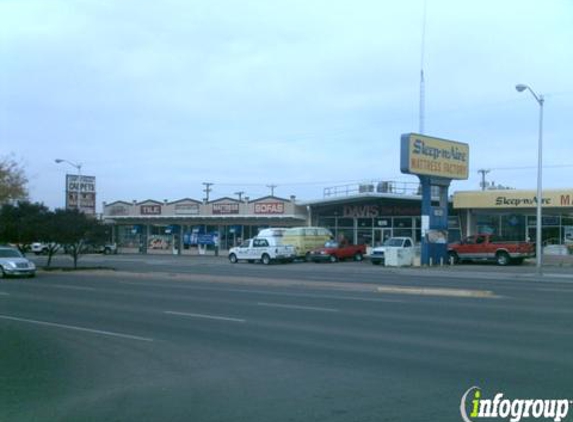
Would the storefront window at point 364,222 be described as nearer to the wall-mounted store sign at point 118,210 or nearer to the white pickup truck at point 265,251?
the white pickup truck at point 265,251

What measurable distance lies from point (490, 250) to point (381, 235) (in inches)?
599

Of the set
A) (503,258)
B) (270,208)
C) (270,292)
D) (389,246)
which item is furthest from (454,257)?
(270,292)

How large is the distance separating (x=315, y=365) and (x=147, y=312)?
779cm

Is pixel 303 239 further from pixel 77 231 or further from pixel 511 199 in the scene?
pixel 77 231

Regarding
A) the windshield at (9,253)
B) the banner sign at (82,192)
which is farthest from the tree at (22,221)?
the banner sign at (82,192)

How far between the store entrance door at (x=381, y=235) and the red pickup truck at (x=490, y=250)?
11787mm

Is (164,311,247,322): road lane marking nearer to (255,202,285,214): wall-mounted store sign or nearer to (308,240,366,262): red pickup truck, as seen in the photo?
(308,240,366,262): red pickup truck

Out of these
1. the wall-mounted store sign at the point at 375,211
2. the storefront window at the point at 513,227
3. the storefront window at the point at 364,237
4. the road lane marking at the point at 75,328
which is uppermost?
the wall-mounted store sign at the point at 375,211

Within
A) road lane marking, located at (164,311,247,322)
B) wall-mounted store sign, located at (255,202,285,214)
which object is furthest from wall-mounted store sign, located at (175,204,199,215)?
road lane marking, located at (164,311,247,322)

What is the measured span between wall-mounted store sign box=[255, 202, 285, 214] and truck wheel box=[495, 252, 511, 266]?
75.8 feet

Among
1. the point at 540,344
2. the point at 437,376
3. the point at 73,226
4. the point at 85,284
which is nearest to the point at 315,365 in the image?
the point at 437,376

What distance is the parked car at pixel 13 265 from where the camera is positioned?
31062mm

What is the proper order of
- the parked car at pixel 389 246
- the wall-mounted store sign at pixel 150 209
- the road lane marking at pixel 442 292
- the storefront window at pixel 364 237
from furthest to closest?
1. the wall-mounted store sign at pixel 150 209
2. the storefront window at pixel 364 237
3. the parked car at pixel 389 246
4. the road lane marking at pixel 442 292

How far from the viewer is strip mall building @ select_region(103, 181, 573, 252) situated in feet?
162
